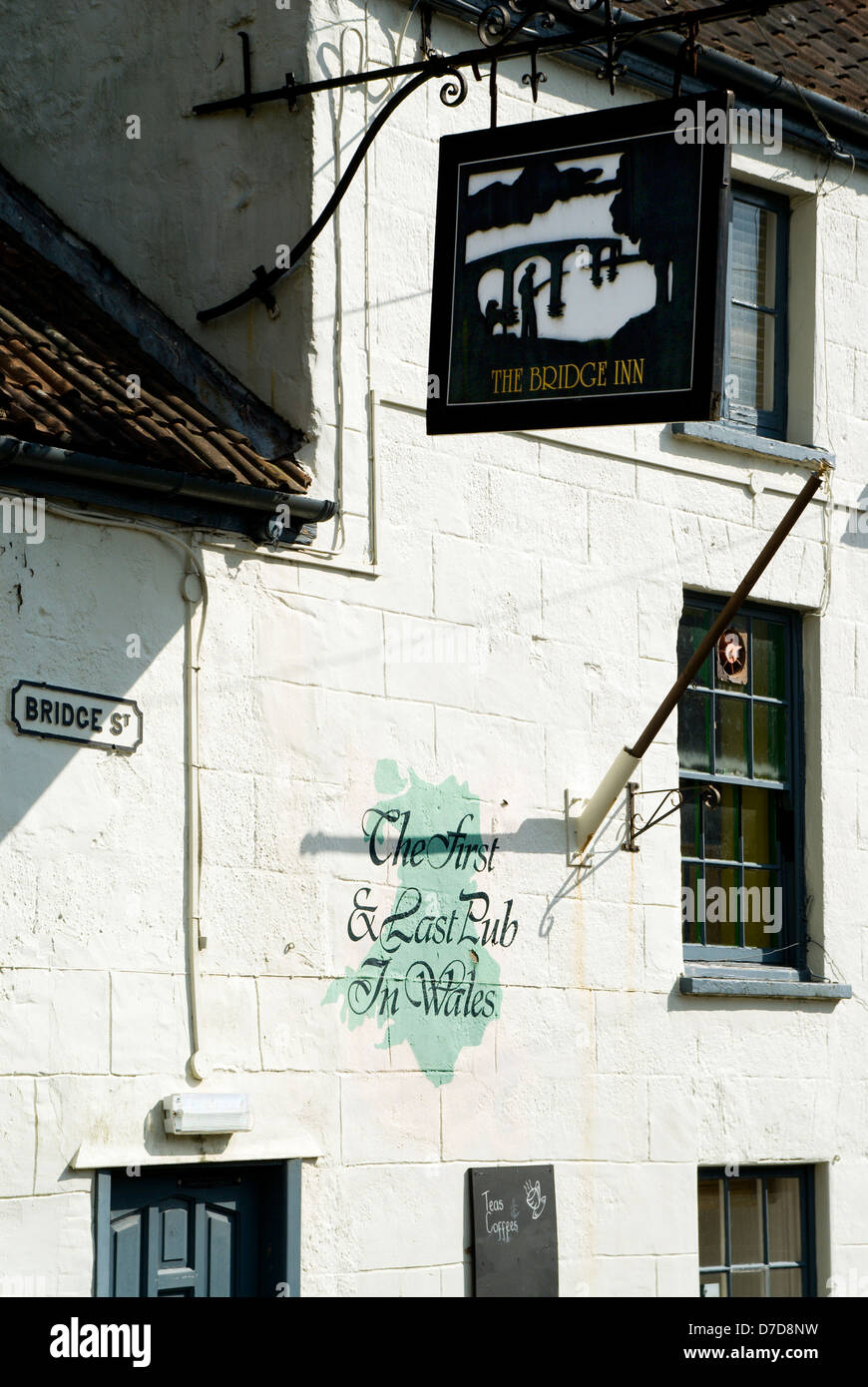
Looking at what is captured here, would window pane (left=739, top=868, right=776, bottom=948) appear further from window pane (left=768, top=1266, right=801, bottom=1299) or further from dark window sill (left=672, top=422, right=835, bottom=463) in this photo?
dark window sill (left=672, top=422, right=835, bottom=463)

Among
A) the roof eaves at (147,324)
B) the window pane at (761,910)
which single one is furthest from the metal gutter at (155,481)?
the window pane at (761,910)

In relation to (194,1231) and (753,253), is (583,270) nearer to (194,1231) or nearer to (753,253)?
(753,253)

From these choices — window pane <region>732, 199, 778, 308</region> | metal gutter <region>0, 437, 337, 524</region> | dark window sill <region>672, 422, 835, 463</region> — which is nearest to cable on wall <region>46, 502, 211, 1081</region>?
metal gutter <region>0, 437, 337, 524</region>

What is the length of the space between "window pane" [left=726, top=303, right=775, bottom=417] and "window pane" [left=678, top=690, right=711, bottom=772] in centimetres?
186

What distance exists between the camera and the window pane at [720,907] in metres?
11.6

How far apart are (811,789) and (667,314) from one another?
4.30 metres

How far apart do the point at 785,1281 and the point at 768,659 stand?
11.6 feet

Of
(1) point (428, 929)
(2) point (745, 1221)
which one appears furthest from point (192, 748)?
(2) point (745, 1221)

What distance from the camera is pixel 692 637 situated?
11688mm

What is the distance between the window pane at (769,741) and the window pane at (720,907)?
2.12 ft

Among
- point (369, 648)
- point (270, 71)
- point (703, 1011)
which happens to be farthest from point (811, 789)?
point (270, 71)

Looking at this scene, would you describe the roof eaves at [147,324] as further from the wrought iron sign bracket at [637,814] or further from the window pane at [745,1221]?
the window pane at [745,1221]

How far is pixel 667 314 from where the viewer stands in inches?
332

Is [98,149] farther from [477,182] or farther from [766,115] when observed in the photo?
[766,115]
